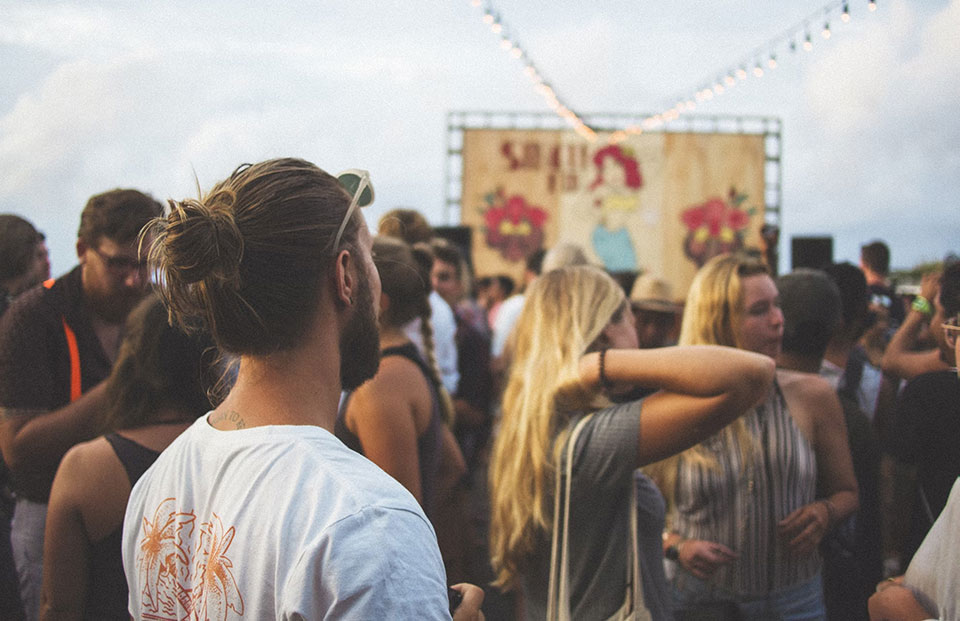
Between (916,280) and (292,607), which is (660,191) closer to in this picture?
(916,280)

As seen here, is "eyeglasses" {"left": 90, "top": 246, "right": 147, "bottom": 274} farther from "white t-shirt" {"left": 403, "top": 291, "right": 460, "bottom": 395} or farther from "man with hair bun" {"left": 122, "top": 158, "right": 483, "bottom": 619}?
"white t-shirt" {"left": 403, "top": 291, "right": 460, "bottom": 395}

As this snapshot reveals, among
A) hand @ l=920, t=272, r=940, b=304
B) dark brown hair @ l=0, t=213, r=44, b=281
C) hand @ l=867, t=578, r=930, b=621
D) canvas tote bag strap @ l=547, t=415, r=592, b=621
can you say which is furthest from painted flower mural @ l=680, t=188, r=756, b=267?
hand @ l=867, t=578, r=930, b=621

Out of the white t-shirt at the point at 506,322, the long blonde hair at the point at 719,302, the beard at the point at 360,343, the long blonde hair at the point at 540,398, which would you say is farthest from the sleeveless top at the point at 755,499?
the white t-shirt at the point at 506,322

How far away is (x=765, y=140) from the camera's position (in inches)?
585

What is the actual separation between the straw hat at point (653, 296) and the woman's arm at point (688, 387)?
97.5 inches

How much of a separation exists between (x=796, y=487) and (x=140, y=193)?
2.38m

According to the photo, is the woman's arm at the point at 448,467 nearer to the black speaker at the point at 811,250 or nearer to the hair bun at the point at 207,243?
the hair bun at the point at 207,243

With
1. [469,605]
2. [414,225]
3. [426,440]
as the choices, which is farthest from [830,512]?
[414,225]

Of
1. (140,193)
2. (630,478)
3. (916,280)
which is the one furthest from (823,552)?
(916,280)

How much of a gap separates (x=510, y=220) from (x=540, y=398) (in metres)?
12.9

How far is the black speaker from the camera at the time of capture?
7816mm

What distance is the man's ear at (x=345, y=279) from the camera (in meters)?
1.15

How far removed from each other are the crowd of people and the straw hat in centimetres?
114

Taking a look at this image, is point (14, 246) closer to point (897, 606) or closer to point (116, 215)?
point (116, 215)
